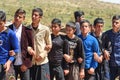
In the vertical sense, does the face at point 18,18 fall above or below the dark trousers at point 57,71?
above

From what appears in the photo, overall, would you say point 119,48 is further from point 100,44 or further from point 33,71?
point 33,71

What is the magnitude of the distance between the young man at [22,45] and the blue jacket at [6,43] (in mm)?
400

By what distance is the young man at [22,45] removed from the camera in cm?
689

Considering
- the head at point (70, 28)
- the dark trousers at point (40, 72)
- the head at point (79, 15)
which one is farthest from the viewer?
the head at point (79, 15)

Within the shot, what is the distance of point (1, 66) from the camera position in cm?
643

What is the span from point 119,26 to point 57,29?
1.45m

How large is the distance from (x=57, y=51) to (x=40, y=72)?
599 mm

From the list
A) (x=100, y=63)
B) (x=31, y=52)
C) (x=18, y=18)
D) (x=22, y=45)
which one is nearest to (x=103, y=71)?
(x=100, y=63)

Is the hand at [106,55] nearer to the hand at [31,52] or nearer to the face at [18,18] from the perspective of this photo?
the hand at [31,52]

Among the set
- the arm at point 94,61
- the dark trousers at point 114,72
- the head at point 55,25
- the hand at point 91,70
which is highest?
the head at point 55,25

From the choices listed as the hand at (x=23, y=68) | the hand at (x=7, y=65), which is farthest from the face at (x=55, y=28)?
the hand at (x=7, y=65)

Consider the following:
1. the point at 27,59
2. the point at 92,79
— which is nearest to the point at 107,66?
the point at 92,79

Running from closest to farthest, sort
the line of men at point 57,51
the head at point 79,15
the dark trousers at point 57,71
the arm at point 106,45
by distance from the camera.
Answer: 1. the line of men at point 57,51
2. the dark trousers at point 57,71
3. the arm at point 106,45
4. the head at point 79,15

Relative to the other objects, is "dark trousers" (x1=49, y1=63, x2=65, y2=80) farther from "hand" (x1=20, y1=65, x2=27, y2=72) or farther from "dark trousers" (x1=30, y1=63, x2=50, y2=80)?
"hand" (x1=20, y1=65, x2=27, y2=72)
